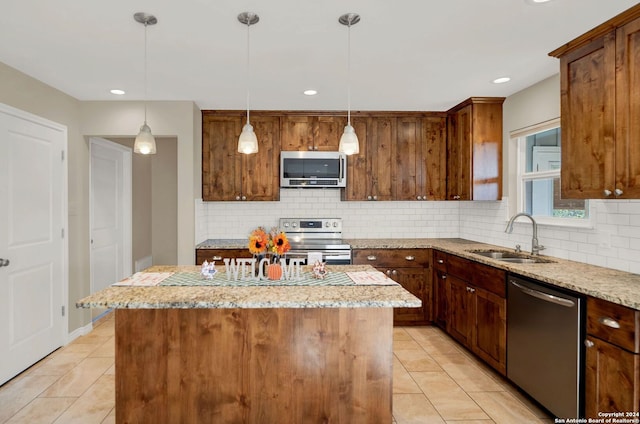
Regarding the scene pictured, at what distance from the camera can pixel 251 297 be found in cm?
187

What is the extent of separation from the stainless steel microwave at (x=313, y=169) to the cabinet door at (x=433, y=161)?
1.00 metres

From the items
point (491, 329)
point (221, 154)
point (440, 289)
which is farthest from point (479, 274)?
point (221, 154)

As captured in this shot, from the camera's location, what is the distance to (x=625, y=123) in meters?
2.08

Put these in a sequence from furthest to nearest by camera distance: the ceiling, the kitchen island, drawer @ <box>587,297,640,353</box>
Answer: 1. the ceiling
2. the kitchen island
3. drawer @ <box>587,297,640,353</box>

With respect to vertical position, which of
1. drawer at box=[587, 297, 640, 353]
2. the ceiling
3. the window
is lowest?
drawer at box=[587, 297, 640, 353]

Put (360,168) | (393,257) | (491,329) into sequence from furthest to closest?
1. (360,168)
2. (393,257)
3. (491,329)

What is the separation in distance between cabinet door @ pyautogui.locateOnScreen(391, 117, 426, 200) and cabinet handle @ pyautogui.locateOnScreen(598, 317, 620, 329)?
2654 millimetres

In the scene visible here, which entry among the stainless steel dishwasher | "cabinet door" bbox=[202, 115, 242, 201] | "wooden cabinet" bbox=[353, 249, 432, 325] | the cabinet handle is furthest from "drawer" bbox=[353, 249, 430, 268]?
the cabinet handle

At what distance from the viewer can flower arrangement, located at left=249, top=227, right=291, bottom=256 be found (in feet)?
7.37

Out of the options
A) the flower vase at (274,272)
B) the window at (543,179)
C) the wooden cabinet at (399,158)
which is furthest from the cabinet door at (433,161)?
the flower vase at (274,272)

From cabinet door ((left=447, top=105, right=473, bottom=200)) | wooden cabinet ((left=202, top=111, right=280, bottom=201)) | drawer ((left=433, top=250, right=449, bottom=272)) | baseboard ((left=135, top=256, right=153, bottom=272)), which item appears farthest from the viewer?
baseboard ((left=135, top=256, right=153, bottom=272))

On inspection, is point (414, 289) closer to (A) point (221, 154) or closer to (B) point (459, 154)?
(B) point (459, 154)

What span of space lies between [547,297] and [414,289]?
1.89 m

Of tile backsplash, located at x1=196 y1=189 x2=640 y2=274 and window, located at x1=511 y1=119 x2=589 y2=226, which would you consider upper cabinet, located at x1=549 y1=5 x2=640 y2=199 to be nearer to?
window, located at x1=511 y1=119 x2=589 y2=226
